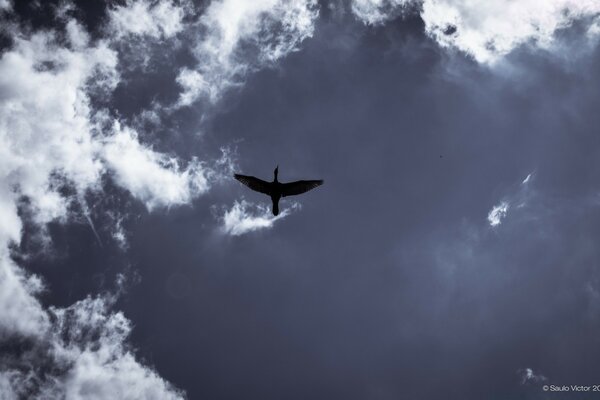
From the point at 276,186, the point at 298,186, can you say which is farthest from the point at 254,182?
the point at 298,186

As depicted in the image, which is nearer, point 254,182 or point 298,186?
point 254,182

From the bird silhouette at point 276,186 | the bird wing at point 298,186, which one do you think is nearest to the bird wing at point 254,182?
the bird silhouette at point 276,186

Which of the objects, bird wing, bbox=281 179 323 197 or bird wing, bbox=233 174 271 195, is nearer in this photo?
bird wing, bbox=233 174 271 195

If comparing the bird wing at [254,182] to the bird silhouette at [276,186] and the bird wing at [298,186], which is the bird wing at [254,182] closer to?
the bird silhouette at [276,186]

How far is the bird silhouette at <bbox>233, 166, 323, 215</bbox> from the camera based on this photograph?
166 feet

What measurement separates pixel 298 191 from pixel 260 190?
331 cm

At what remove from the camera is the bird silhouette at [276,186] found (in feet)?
166

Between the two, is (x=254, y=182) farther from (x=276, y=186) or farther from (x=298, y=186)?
(x=298, y=186)

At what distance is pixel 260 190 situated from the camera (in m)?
51.4

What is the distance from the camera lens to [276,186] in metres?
50.8

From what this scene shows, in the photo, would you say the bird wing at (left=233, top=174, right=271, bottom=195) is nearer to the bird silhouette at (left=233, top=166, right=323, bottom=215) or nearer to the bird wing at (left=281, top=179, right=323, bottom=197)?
the bird silhouette at (left=233, top=166, right=323, bottom=215)

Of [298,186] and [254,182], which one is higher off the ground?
[298,186]

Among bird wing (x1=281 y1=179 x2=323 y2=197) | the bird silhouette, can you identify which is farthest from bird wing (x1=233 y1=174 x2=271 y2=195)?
bird wing (x1=281 y1=179 x2=323 y2=197)

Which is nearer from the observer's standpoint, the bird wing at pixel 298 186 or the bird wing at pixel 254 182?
the bird wing at pixel 254 182
